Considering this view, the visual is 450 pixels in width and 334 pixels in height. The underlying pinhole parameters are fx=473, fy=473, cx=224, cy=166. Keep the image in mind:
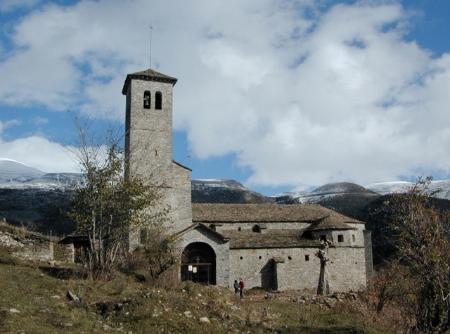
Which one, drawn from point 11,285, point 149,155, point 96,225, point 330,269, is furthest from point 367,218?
point 11,285

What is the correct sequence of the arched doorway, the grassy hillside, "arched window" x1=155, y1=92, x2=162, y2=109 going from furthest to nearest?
"arched window" x1=155, y1=92, x2=162, y2=109, the arched doorway, the grassy hillside


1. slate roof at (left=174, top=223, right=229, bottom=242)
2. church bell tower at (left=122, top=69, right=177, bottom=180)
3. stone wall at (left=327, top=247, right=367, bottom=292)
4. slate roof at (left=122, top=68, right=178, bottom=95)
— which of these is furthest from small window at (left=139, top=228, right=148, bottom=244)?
stone wall at (left=327, top=247, right=367, bottom=292)

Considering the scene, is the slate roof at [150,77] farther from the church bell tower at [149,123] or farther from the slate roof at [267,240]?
the slate roof at [267,240]

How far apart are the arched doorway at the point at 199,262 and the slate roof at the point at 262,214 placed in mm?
3136

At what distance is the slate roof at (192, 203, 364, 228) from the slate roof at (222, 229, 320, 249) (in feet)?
4.57

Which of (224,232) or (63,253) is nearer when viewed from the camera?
(63,253)

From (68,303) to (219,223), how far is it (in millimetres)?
24501

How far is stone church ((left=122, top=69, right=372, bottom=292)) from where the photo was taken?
36875 mm

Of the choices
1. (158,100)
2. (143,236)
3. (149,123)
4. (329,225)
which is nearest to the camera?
(143,236)

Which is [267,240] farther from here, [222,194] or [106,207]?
[222,194]

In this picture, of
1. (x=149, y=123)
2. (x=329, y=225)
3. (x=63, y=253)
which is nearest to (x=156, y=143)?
(x=149, y=123)

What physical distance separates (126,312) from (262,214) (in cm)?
2747

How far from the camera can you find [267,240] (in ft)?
128

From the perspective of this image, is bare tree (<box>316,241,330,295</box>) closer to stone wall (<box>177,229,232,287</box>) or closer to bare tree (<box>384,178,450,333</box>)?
stone wall (<box>177,229,232,287</box>)
